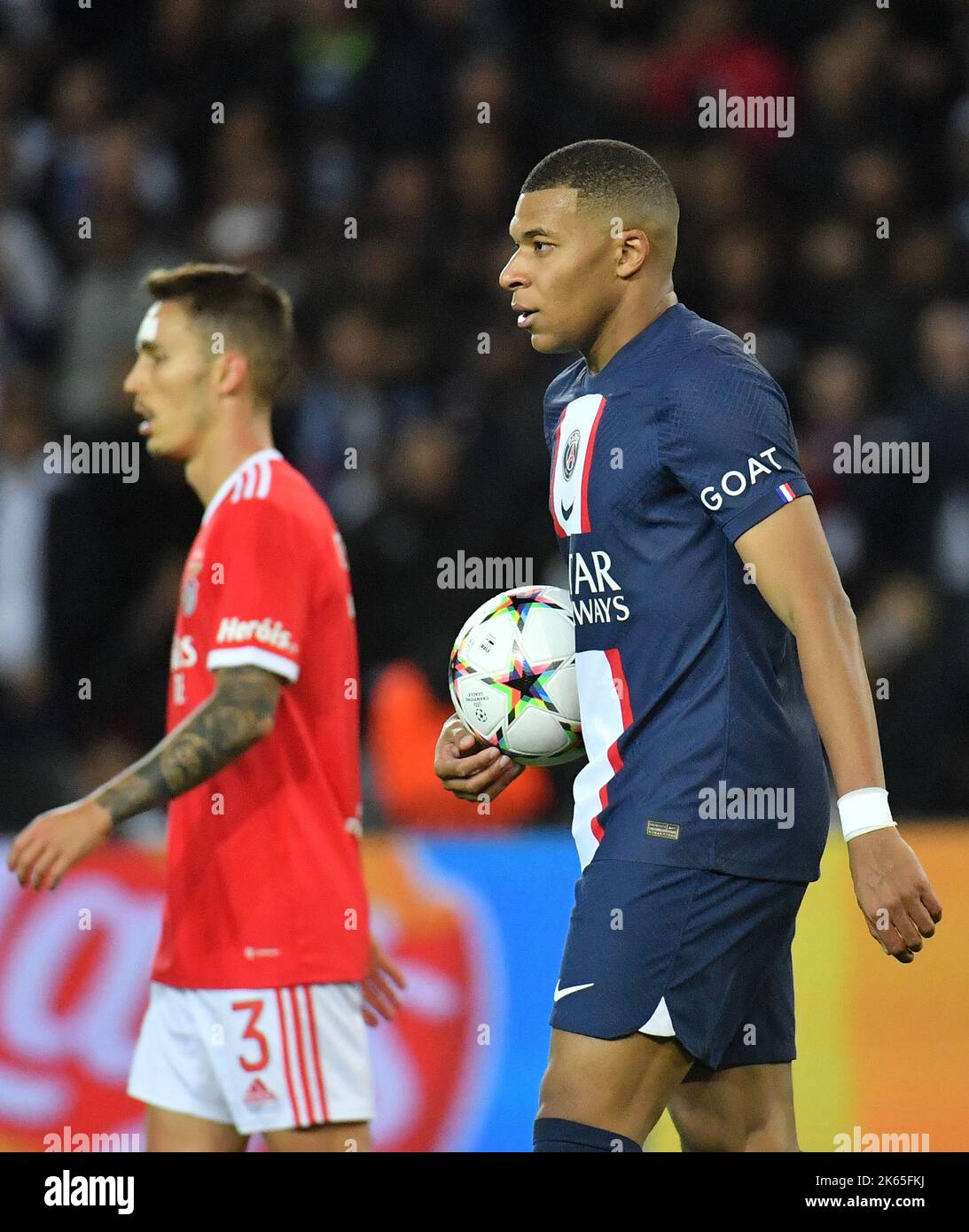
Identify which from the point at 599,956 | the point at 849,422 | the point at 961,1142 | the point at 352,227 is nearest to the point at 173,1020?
the point at 599,956

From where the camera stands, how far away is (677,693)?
3186mm

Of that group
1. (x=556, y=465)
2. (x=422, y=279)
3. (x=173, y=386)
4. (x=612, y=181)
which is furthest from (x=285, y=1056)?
(x=422, y=279)

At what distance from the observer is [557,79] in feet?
29.6

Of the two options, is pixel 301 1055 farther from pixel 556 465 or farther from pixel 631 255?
pixel 631 255

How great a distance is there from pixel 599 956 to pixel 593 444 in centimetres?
88

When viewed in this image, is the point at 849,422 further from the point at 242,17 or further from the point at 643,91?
the point at 242,17

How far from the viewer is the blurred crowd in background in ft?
23.3

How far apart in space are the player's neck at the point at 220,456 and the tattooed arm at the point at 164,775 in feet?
1.89

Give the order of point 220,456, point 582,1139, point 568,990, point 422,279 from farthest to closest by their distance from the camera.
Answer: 1. point 422,279
2. point 220,456
3. point 568,990
4. point 582,1139

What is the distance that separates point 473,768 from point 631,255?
0.98 meters

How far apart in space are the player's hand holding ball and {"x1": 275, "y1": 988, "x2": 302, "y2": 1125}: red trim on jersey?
57 cm

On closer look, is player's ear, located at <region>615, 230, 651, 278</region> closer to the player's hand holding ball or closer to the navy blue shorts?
the player's hand holding ball

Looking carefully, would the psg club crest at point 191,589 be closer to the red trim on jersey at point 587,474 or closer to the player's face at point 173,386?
the player's face at point 173,386

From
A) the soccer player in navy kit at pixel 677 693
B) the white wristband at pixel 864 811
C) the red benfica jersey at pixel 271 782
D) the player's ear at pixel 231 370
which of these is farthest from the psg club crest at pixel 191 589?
the white wristband at pixel 864 811
